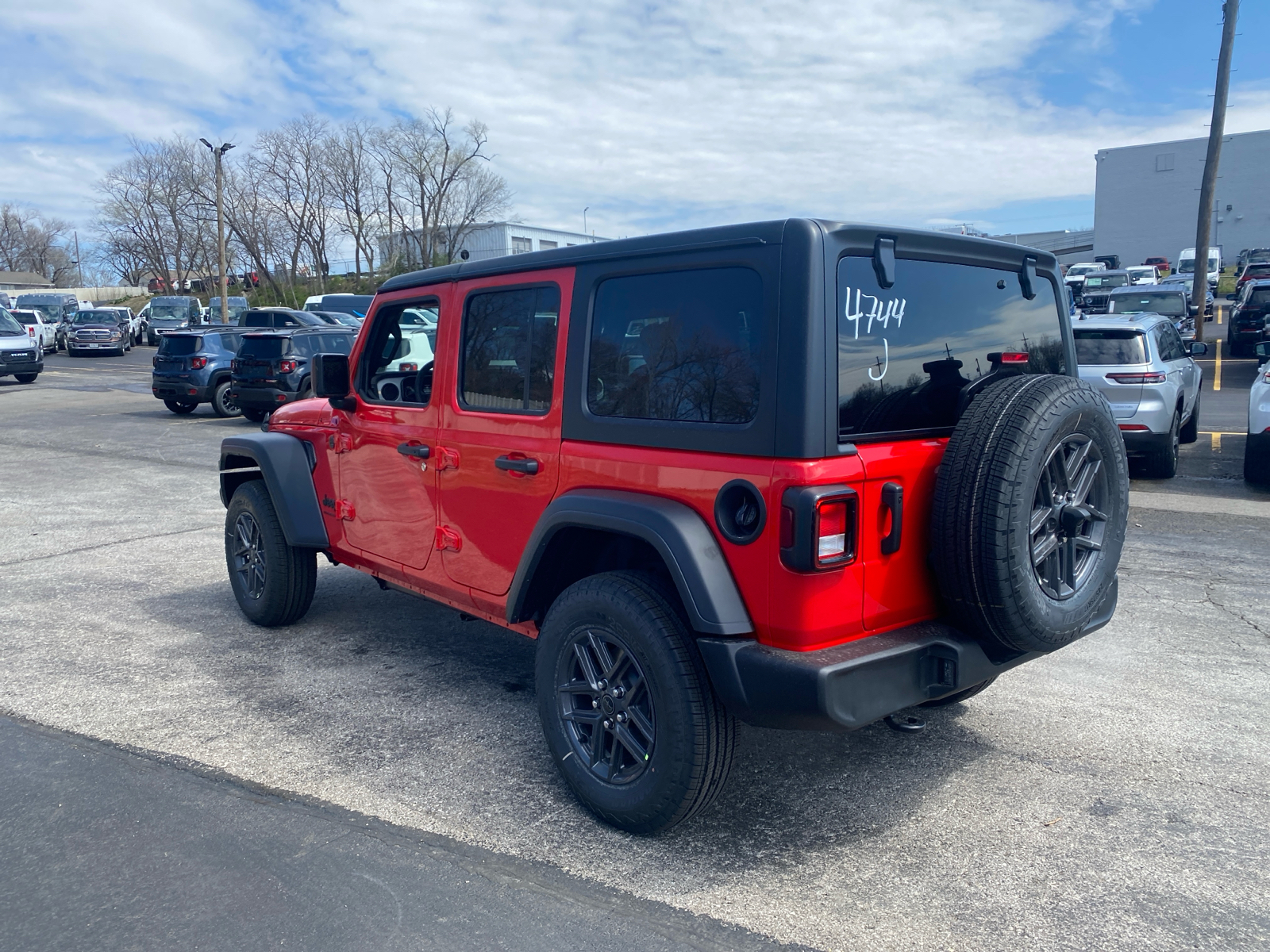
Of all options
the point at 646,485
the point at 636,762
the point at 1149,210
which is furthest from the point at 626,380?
the point at 1149,210

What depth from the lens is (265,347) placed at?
1661 centimetres

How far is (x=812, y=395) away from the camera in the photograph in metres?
2.82

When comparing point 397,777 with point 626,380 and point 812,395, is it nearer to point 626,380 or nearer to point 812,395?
point 626,380

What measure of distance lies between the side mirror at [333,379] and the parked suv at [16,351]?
1007 inches

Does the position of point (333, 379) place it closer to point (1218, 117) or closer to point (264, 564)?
point (264, 564)

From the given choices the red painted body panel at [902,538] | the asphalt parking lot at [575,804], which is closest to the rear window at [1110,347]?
the asphalt parking lot at [575,804]

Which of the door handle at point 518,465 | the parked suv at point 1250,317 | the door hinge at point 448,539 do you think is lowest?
the door hinge at point 448,539

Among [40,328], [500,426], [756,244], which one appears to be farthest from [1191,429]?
[40,328]

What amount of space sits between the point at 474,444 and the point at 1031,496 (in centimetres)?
209

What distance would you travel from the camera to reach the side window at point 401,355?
14.5 ft

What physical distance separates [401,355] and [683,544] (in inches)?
91.3

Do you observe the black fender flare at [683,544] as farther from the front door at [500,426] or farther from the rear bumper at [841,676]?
the front door at [500,426]

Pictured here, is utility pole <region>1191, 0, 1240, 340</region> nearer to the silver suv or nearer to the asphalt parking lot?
the silver suv

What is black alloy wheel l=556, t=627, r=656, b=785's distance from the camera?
3225 mm
